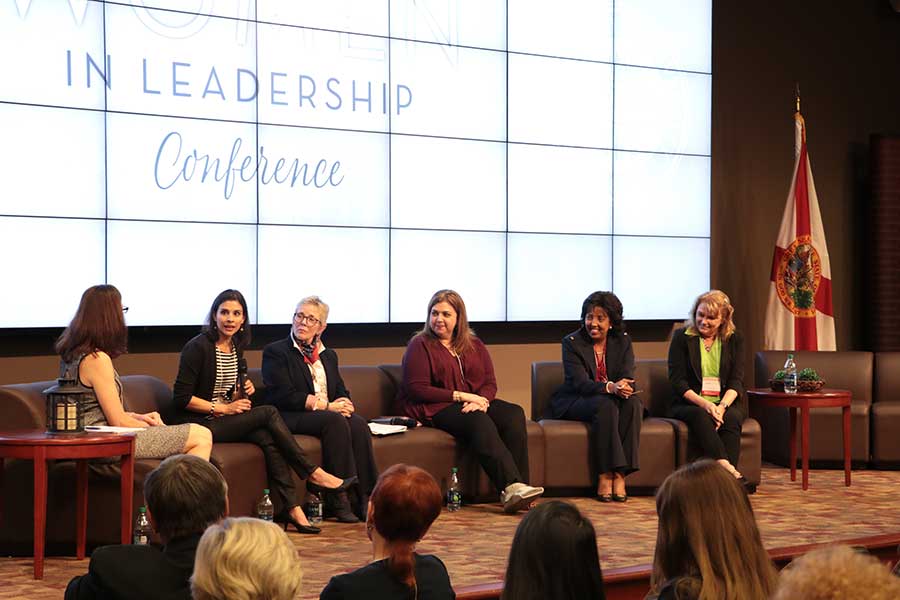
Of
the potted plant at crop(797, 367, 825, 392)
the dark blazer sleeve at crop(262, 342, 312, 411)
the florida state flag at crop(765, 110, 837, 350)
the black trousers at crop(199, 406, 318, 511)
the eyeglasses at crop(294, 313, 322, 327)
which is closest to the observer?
the black trousers at crop(199, 406, 318, 511)

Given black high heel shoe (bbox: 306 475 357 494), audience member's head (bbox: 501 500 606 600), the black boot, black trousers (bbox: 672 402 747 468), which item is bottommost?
the black boot

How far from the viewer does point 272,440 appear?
18.6ft

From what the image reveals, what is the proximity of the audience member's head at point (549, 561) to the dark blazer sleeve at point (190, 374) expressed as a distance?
359cm

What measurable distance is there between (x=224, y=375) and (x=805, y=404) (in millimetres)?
3215

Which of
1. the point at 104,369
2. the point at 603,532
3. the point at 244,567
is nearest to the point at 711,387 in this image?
the point at 603,532

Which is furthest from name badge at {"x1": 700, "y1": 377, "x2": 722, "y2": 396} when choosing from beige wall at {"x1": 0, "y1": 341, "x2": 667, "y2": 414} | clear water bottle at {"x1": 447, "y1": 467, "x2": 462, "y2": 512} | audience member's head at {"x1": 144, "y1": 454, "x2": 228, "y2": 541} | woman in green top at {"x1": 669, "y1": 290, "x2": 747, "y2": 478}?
audience member's head at {"x1": 144, "y1": 454, "x2": 228, "y2": 541}

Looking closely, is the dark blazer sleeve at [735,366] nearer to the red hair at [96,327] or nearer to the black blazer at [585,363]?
the black blazer at [585,363]

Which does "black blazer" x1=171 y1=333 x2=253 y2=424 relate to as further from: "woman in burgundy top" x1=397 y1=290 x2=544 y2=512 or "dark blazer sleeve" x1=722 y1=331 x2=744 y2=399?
"dark blazer sleeve" x1=722 y1=331 x2=744 y2=399

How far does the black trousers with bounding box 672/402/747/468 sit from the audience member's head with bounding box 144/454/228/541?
173 inches

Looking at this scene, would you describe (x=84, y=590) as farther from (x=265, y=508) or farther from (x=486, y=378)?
(x=486, y=378)

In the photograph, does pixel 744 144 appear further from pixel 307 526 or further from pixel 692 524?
pixel 692 524

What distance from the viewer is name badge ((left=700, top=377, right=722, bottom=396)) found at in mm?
6820

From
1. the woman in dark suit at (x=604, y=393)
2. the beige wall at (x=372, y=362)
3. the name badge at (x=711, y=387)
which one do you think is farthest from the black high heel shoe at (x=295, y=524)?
the name badge at (x=711, y=387)

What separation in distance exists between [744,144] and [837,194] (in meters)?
0.95
